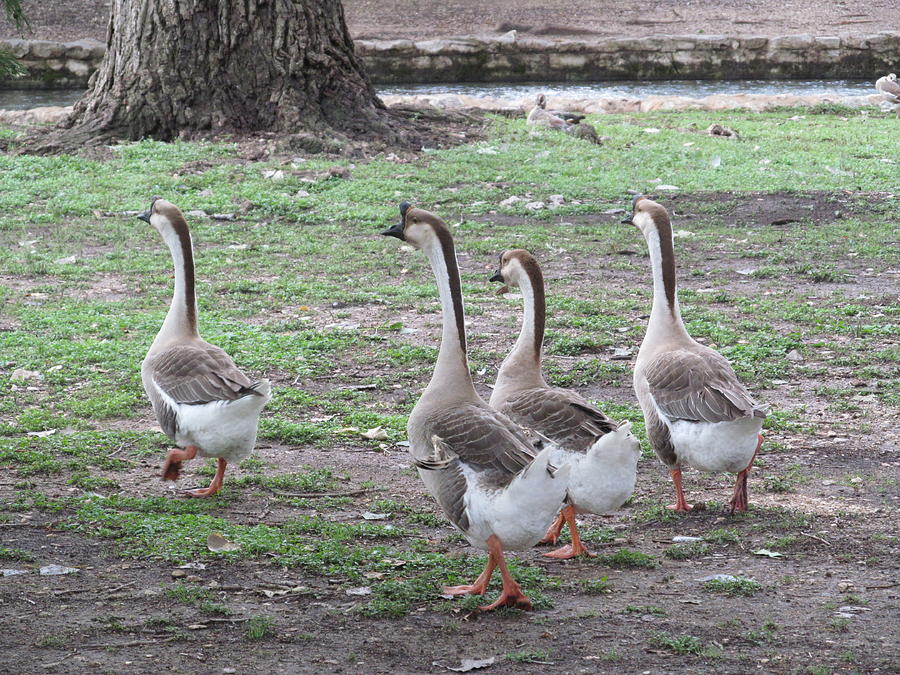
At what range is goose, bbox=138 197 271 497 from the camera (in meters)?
5.28

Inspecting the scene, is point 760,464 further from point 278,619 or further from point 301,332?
point 301,332

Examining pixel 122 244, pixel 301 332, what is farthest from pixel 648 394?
pixel 122 244

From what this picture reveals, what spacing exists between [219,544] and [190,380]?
1.11 m

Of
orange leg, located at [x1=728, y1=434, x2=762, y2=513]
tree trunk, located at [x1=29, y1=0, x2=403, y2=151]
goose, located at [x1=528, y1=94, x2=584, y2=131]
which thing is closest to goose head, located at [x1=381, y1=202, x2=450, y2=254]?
orange leg, located at [x1=728, y1=434, x2=762, y2=513]

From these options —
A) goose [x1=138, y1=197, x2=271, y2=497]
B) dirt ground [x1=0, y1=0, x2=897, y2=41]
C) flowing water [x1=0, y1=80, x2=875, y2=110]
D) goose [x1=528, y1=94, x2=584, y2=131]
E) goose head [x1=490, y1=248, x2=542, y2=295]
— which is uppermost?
dirt ground [x1=0, y1=0, x2=897, y2=41]

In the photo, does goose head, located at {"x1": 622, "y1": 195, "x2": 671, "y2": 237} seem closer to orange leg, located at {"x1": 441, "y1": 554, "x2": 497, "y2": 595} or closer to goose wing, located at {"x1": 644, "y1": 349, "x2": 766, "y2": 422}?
goose wing, located at {"x1": 644, "y1": 349, "x2": 766, "y2": 422}

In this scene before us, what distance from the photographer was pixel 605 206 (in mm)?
12039

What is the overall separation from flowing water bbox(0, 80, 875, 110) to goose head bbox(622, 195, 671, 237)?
17877 mm

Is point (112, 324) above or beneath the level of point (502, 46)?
beneath

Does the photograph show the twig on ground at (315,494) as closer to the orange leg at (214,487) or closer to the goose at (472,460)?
the orange leg at (214,487)

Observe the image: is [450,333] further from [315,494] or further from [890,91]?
[890,91]

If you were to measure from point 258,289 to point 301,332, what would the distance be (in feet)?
4.14

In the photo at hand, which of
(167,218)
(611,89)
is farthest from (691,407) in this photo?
(611,89)

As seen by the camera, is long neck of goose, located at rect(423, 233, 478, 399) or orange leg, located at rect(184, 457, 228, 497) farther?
orange leg, located at rect(184, 457, 228, 497)
